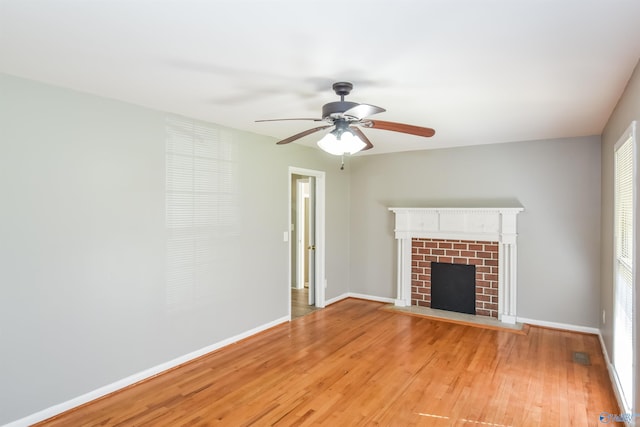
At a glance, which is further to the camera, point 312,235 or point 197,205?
point 312,235

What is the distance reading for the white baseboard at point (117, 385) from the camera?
2627 millimetres

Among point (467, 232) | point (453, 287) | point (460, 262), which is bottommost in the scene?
point (453, 287)

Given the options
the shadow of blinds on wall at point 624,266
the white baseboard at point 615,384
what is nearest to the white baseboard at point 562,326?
the white baseboard at point 615,384

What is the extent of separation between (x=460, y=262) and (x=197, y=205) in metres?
3.56

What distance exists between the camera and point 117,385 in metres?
3.10

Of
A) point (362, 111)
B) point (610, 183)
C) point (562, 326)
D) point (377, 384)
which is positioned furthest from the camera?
point (562, 326)

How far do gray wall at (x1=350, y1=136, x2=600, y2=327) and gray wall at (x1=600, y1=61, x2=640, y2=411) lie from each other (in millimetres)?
308

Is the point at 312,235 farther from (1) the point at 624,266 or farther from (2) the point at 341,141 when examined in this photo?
(1) the point at 624,266

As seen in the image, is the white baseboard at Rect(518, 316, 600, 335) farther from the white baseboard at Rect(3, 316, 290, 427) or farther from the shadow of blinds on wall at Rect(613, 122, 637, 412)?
the white baseboard at Rect(3, 316, 290, 427)

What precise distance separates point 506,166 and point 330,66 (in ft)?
11.6

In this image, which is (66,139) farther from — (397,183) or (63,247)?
(397,183)

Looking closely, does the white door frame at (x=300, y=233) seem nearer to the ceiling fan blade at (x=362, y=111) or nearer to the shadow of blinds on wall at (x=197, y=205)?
the shadow of blinds on wall at (x=197, y=205)

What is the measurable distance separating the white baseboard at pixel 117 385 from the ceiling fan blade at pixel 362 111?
2.76 m

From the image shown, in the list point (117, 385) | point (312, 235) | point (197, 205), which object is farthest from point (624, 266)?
point (117, 385)
